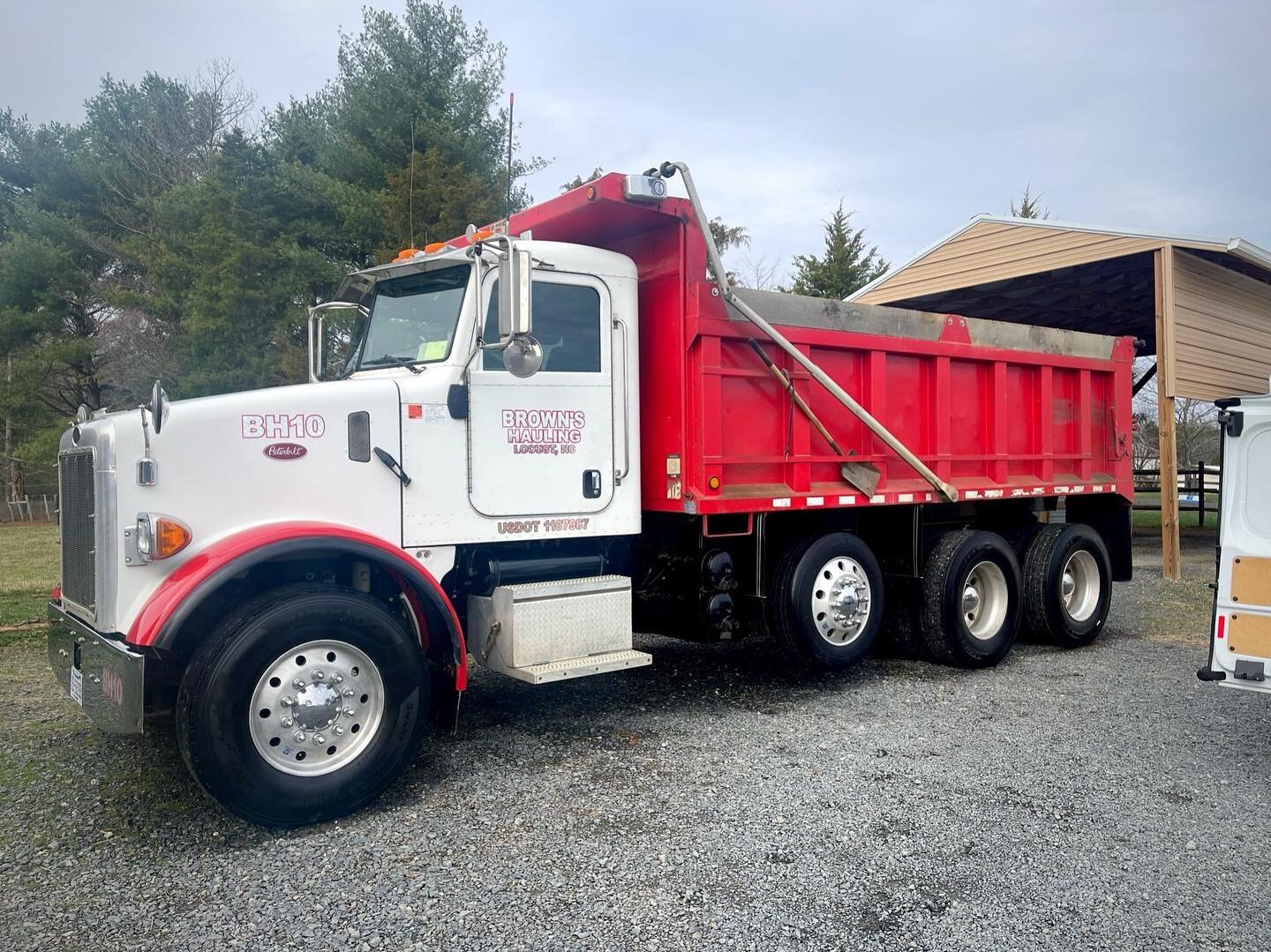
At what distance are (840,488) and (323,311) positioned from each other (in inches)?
145

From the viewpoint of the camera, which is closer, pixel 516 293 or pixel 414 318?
pixel 516 293

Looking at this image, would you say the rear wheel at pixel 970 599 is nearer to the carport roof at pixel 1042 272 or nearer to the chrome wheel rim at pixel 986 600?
Result: the chrome wheel rim at pixel 986 600

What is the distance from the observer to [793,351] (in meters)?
6.26

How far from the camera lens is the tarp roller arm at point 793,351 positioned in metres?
5.77

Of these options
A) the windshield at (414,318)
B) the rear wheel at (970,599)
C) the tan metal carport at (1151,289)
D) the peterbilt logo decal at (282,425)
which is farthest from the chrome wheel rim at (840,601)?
the tan metal carport at (1151,289)

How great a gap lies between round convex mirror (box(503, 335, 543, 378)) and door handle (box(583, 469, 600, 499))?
37.2 inches

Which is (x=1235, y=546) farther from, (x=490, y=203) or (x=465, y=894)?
(x=490, y=203)

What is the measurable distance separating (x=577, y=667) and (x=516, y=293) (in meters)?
2.03

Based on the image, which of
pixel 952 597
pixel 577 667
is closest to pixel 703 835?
pixel 577 667

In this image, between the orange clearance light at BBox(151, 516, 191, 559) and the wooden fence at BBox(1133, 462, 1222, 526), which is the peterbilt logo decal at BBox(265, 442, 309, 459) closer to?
the orange clearance light at BBox(151, 516, 191, 559)

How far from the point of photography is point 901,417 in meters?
7.22

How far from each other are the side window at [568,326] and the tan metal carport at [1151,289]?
927 cm

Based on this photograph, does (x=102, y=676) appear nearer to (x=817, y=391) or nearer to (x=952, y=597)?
(x=817, y=391)

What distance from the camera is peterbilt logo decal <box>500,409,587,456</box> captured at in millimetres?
5277
